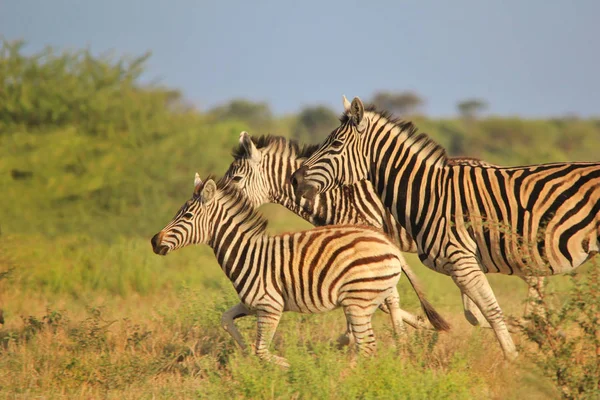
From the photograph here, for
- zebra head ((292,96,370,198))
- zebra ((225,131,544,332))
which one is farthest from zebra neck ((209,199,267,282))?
zebra ((225,131,544,332))

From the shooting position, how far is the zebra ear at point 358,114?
7.27 m

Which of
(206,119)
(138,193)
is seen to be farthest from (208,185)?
(206,119)

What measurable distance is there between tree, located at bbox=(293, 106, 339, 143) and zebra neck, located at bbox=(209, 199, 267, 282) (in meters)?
44.9

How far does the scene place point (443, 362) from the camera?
673cm

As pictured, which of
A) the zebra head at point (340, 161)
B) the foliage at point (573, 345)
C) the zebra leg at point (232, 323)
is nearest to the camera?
the foliage at point (573, 345)

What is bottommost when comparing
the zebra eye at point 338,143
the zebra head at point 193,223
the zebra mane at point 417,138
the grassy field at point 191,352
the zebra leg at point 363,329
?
the grassy field at point 191,352

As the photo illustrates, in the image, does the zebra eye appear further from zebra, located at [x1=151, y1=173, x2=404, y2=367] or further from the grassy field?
the grassy field

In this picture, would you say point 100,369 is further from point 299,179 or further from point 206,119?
point 206,119

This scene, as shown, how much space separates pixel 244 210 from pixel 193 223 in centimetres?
47

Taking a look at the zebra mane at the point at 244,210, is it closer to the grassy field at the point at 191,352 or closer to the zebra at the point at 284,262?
the zebra at the point at 284,262

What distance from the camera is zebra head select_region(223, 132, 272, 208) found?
27.5ft

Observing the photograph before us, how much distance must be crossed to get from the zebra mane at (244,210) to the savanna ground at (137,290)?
1.02 meters

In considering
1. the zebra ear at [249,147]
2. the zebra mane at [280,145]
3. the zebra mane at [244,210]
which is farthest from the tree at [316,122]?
the zebra mane at [244,210]

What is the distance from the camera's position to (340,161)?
7.49 m
